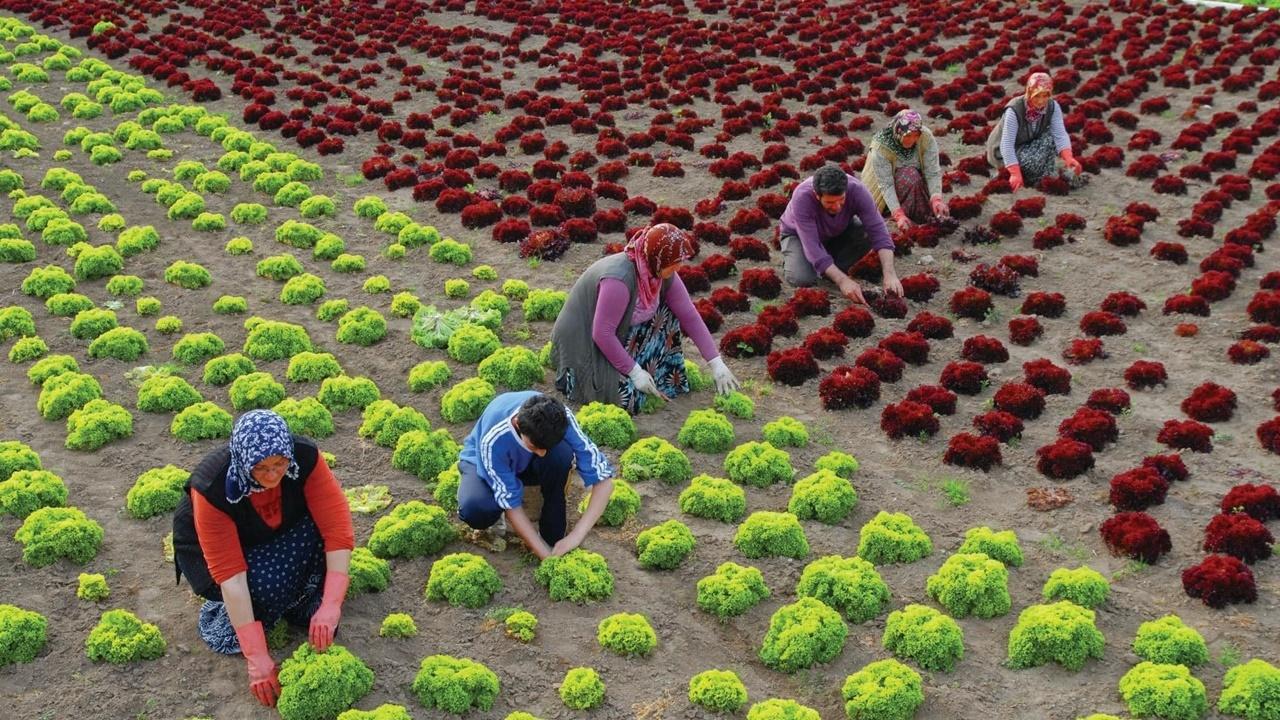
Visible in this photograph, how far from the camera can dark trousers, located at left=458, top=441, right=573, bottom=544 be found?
745 centimetres

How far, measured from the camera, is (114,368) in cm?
1084

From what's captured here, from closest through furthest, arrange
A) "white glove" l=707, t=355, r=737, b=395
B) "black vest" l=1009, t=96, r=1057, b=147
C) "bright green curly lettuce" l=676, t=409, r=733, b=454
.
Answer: "bright green curly lettuce" l=676, t=409, r=733, b=454 → "white glove" l=707, t=355, r=737, b=395 → "black vest" l=1009, t=96, r=1057, b=147

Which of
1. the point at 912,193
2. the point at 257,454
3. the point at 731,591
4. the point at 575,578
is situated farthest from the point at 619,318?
the point at 912,193

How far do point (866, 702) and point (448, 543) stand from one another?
3237 millimetres

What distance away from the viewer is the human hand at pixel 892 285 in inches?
472

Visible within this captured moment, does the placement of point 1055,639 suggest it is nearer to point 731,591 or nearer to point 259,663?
point 731,591

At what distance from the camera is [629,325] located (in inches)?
374

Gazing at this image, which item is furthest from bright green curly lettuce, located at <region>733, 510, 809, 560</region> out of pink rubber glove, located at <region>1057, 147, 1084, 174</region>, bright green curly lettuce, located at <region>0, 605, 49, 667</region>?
pink rubber glove, located at <region>1057, 147, 1084, 174</region>

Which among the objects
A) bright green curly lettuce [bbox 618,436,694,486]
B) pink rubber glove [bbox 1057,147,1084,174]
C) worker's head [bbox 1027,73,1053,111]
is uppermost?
worker's head [bbox 1027,73,1053,111]

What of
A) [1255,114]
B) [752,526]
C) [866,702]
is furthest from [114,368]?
[1255,114]

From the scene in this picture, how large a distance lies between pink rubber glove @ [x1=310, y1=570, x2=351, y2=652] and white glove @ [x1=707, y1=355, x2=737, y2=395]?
13.3 feet

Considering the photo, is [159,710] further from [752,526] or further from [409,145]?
[409,145]

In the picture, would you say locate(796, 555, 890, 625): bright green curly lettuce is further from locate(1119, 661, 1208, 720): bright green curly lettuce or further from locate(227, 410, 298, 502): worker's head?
locate(227, 410, 298, 502): worker's head

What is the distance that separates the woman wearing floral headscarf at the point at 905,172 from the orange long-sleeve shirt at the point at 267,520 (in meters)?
8.24
